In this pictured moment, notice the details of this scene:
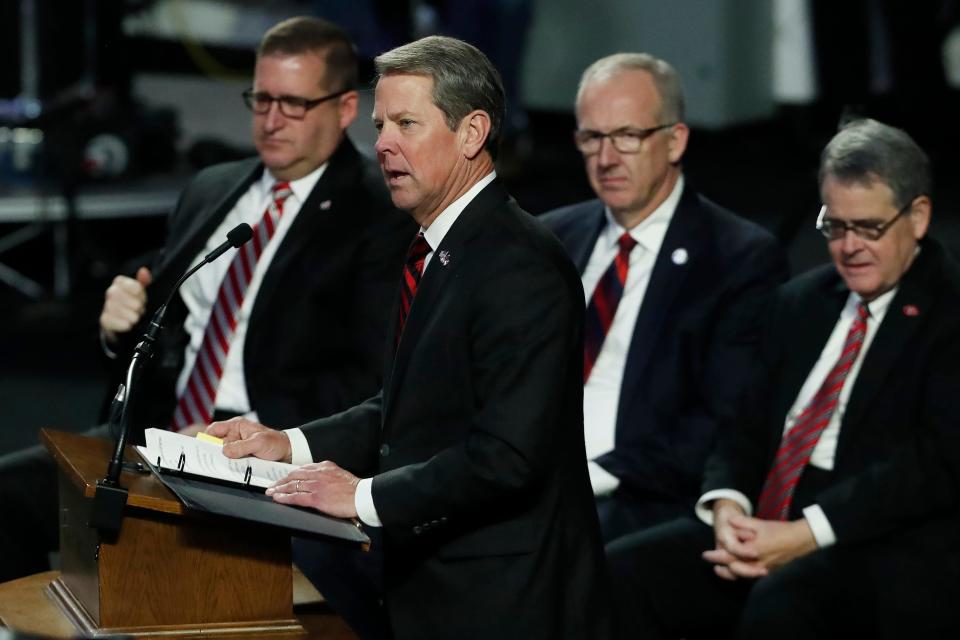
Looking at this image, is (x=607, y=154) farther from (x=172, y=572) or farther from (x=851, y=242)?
(x=172, y=572)

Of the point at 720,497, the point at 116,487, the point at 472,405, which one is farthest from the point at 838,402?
the point at 116,487

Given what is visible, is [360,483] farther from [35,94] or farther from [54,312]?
[35,94]

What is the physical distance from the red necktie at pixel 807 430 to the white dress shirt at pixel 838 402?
2 centimetres

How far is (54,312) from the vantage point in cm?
668

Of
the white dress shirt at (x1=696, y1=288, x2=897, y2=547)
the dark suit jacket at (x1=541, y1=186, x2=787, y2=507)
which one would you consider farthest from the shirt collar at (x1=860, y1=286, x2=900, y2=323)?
the dark suit jacket at (x1=541, y1=186, x2=787, y2=507)

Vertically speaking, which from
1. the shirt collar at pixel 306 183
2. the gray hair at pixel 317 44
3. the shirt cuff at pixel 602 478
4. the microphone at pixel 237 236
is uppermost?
the gray hair at pixel 317 44

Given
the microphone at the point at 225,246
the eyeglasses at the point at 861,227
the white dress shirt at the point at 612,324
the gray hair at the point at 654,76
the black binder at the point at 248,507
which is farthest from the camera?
the gray hair at the point at 654,76

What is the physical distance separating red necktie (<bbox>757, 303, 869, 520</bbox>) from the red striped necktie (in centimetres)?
129

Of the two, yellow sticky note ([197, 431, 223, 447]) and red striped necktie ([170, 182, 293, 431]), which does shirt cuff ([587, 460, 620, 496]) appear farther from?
yellow sticky note ([197, 431, 223, 447])

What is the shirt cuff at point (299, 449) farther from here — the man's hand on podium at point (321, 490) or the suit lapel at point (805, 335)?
the suit lapel at point (805, 335)

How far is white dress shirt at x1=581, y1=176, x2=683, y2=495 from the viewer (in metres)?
3.62

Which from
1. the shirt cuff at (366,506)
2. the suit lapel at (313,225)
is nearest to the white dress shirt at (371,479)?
the shirt cuff at (366,506)

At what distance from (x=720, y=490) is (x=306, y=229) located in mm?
1118

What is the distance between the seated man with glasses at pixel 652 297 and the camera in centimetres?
355
